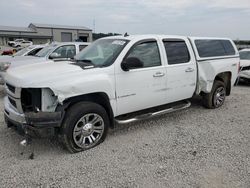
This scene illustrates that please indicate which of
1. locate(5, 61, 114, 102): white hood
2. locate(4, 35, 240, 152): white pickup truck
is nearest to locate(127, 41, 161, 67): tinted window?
locate(4, 35, 240, 152): white pickup truck

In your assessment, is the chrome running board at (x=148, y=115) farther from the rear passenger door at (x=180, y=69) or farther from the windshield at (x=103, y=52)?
the windshield at (x=103, y=52)

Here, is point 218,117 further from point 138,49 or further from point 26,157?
point 26,157

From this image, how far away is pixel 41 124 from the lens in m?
3.60

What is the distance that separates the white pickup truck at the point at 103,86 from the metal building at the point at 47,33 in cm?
6234

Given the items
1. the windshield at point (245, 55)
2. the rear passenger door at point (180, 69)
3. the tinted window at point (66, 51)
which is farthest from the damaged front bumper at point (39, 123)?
the windshield at point (245, 55)

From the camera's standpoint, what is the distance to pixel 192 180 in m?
3.29

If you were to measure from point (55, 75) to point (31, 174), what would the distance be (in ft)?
4.83

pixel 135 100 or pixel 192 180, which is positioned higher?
pixel 135 100

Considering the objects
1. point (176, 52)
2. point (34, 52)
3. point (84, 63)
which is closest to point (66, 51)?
point (34, 52)

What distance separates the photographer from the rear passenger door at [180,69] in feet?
16.9

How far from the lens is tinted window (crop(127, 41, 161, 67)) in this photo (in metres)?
4.63

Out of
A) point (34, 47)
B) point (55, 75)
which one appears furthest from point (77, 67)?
point (34, 47)

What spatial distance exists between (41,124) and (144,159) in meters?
1.66

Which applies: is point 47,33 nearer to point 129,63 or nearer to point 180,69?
point 180,69
